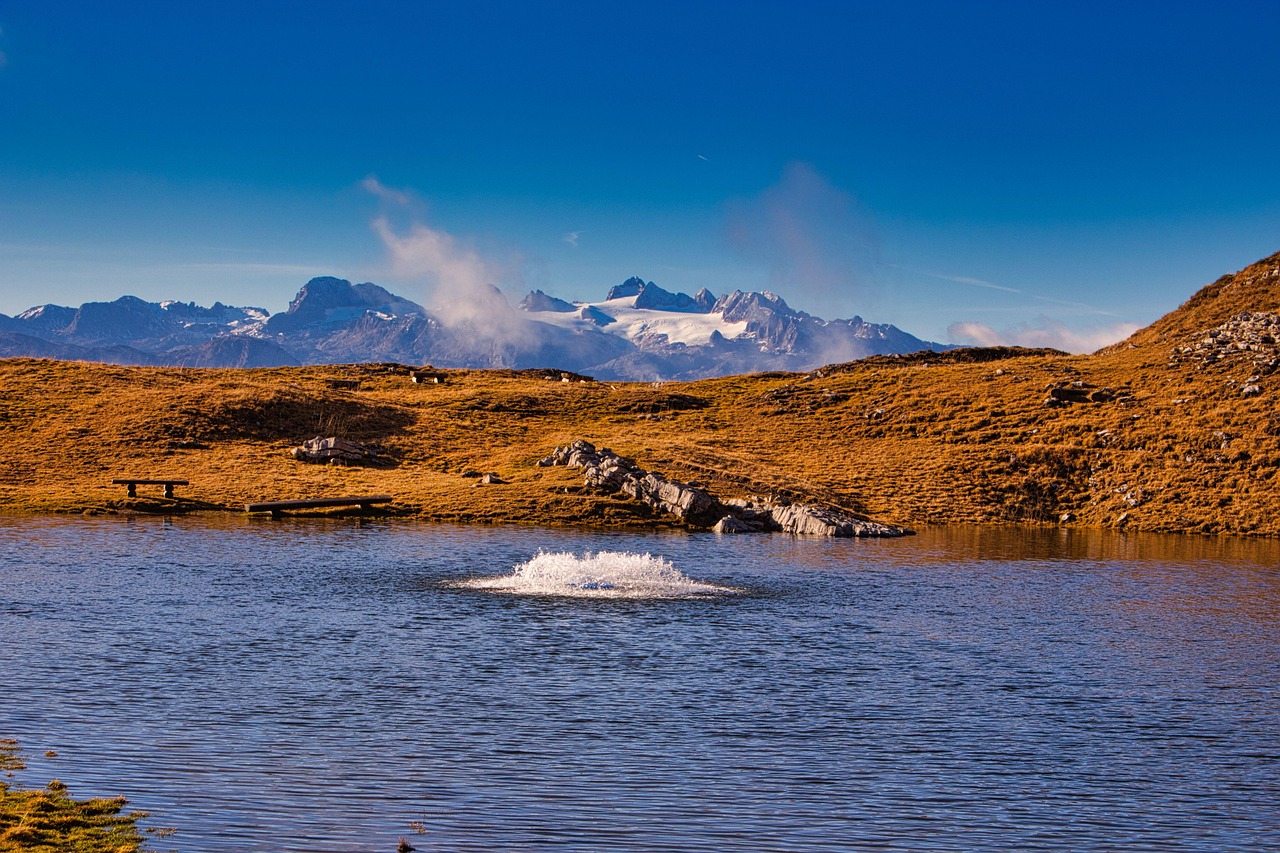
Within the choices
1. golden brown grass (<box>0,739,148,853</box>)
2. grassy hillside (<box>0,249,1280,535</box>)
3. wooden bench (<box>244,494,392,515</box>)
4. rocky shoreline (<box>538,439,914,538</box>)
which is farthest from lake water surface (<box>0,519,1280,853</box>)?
grassy hillside (<box>0,249,1280,535</box>)

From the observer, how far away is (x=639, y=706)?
2703 cm

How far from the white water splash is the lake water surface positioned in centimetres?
30

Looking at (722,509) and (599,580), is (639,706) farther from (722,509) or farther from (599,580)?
(722,509)

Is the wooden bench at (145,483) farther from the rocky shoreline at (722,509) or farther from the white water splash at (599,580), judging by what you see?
the white water splash at (599,580)

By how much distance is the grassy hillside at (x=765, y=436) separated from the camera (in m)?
85.2

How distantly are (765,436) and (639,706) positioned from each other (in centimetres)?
9112

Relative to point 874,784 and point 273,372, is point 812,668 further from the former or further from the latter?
point 273,372

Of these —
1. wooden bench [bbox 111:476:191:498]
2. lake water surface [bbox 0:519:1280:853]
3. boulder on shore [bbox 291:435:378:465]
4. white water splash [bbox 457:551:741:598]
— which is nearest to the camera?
lake water surface [bbox 0:519:1280:853]

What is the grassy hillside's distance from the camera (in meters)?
85.2

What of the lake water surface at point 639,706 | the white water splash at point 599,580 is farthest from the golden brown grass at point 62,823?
the white water splash at point 599,580

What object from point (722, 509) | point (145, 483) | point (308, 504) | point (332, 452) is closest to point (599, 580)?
point (722, 509)

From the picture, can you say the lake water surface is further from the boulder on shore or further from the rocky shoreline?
the boulder on shore

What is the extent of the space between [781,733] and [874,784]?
3.73 m

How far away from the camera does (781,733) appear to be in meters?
25.1
